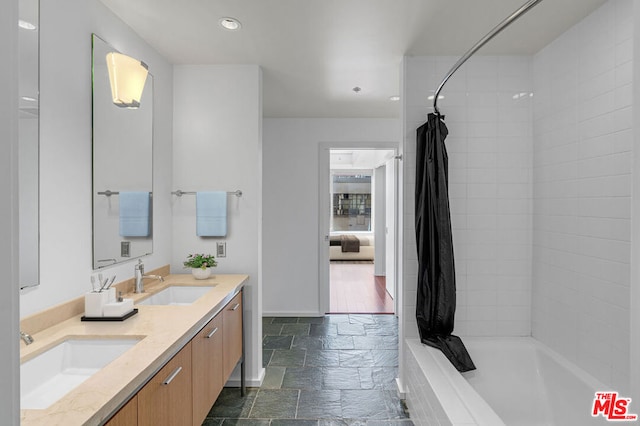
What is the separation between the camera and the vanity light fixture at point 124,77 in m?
2.06

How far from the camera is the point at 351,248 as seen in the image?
28.1 ft

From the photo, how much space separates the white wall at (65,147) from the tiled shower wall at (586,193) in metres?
2.79

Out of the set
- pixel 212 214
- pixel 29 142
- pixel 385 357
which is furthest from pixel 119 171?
pixel 385 357

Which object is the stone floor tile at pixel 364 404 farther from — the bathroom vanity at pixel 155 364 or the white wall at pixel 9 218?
the white wall at pixel 9 218

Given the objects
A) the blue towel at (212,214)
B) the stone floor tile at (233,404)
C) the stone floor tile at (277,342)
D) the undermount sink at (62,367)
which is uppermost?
the blue towel at (212,214)

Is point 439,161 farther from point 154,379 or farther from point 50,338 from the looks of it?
point 50,338

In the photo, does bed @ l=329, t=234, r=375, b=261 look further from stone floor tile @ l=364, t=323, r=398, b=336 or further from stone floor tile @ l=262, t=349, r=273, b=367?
stone floor tile @ l=262, t=349, r=273, b=367

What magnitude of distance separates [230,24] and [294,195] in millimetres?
2589

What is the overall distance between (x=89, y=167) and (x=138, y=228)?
0.57 metres

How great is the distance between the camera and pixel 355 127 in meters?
4.69

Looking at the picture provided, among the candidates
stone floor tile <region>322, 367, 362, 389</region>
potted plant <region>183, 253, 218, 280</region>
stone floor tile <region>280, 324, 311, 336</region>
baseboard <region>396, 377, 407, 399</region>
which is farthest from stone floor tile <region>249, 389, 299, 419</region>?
stone floor tile <region>280, 324, 311, 336</region>

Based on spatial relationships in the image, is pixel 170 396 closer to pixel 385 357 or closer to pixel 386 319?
pixel 385 357

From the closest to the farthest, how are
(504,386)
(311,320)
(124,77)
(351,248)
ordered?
1. (124,77)
2. (504,386)
3. (311,320)
4. (351,248)

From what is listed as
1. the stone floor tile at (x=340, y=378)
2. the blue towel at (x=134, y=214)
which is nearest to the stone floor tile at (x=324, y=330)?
the stone floor tile at (x=340, y=378)
